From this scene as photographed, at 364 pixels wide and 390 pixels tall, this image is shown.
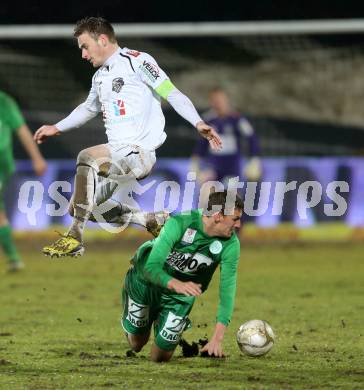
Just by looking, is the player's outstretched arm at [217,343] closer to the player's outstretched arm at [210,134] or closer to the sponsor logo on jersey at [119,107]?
the player's outstretched arm at [210,134]

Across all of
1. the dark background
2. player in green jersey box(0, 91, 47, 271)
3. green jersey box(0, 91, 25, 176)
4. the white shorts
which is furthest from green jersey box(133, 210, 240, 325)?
the dark background

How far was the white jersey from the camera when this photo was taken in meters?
8.16

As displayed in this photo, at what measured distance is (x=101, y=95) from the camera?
27.4 feet

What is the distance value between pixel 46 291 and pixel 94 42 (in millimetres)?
5045

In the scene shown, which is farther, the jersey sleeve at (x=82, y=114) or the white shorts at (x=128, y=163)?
the jersey sleeve at (x=82, y=114)

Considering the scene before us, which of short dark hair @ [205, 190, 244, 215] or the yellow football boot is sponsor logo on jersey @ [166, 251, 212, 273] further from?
the yellow football boot

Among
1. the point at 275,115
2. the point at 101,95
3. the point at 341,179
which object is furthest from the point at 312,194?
the point at 101,95

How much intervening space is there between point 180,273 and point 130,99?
1500 millimetres

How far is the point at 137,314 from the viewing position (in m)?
8.01

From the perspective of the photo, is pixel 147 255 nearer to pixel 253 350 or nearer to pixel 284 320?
pixel 253 350

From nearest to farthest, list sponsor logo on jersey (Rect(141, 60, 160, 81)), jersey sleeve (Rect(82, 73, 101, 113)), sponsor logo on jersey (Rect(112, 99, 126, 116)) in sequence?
sponsor logo on jersey (Rect(141, 60, 160, 81)) < sponsor logo on jersey (Rect(112, 99, 126, 116)) < jersey sleeve (Rect(82, 73, 101, 113))

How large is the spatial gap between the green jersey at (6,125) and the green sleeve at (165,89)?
6193 mm

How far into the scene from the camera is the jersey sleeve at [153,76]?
802 centimetres

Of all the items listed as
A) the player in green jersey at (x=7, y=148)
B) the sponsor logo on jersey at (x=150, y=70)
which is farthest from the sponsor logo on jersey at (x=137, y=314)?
the player in green jersey at (x=7, y=148)
